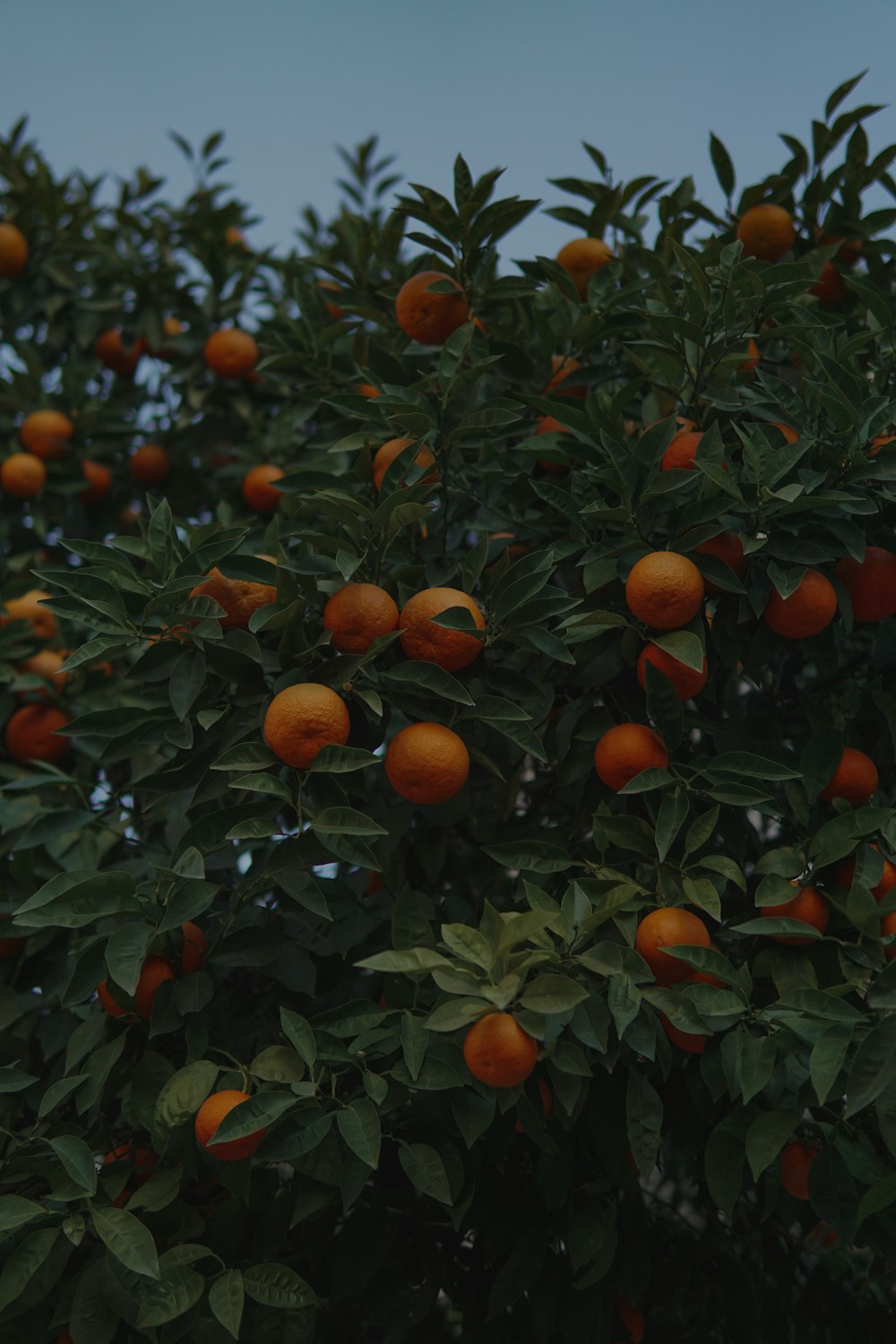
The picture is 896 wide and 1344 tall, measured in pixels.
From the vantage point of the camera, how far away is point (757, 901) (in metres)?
1.80

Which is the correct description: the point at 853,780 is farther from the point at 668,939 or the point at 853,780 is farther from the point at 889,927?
the point at 668,939

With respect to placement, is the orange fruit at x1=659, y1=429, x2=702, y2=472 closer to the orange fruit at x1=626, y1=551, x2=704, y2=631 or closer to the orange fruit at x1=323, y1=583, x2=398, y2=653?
the orange fruit at x1=626, y1=551, x2=704, y2=631

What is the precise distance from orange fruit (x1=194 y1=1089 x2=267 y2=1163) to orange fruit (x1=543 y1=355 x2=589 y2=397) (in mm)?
1520

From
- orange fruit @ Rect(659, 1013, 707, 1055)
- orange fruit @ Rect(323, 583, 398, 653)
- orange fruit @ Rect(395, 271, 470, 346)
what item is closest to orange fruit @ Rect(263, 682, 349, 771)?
orange fruit @ Rect(323, 583, 398, 653)

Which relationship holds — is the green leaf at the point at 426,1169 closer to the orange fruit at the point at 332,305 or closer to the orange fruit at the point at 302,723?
the orange fruit at the point at 302,723

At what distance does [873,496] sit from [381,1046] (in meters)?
1.26

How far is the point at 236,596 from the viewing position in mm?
2031

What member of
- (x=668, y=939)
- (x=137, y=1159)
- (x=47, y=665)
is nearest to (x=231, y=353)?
(x=47, y=665)

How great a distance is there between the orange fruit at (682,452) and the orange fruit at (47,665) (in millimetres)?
1672

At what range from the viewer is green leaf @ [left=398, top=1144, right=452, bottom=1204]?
1757 millimetres

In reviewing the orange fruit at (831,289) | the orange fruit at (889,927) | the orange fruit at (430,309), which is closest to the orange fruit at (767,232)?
the orange fruit at (831,289)

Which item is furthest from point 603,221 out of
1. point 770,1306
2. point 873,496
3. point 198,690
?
point 770,1306

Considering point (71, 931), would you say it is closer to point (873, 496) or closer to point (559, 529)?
point (559, 529)

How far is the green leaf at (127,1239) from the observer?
1703 mm
